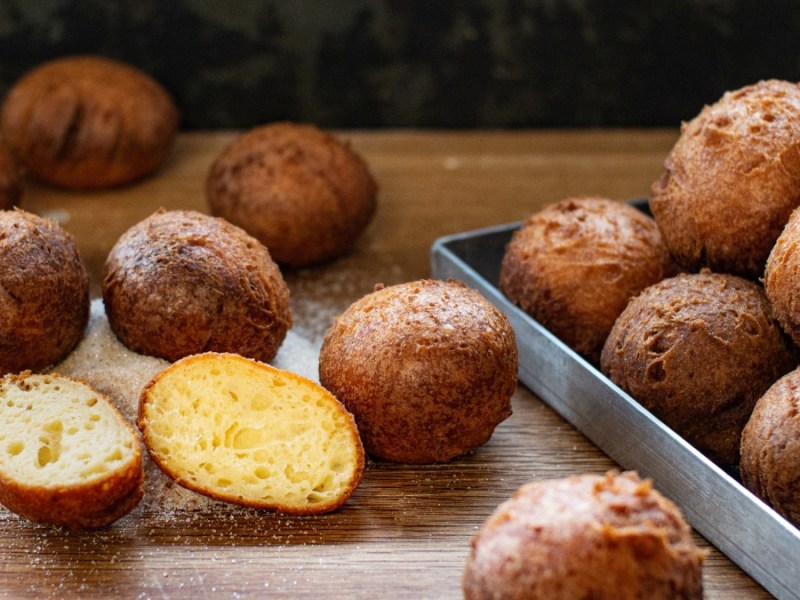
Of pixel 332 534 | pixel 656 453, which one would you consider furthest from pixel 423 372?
pixel 656 453

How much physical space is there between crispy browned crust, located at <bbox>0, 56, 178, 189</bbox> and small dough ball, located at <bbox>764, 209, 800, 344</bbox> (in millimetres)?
1928

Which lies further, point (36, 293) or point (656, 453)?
point (36, 293)

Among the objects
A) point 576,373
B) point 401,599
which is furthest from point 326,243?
point 401,599

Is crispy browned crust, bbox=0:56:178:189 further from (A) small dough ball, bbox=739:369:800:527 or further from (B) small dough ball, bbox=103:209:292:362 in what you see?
(A) small dough ball, bbox=739:369:800:527

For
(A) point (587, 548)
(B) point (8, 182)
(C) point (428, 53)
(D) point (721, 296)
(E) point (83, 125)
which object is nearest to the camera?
(A) point (587, 548)

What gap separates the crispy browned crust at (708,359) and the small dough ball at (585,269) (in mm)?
209

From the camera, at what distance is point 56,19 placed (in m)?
3.36

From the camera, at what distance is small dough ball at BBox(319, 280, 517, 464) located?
5.77 ft

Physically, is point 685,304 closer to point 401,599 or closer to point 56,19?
point 401,599

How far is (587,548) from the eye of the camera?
1285mm

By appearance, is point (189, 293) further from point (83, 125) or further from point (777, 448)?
point (83, 125)

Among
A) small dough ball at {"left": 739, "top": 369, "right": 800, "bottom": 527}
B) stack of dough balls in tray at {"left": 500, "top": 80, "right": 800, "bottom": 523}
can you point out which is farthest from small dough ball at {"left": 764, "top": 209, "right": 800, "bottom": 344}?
small dough ball at {"left": 739, "top": 369, "right": 800, "bottom": 527}

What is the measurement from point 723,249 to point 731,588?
1.99 ft

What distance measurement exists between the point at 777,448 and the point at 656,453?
23 centimetres
